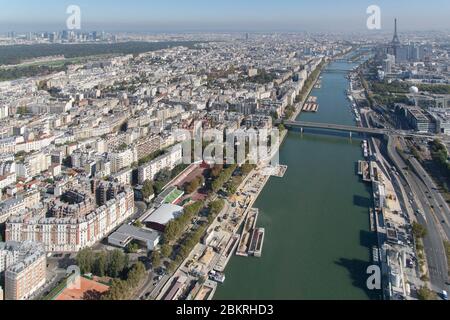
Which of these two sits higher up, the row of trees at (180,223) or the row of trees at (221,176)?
the row of trees at (221,176)

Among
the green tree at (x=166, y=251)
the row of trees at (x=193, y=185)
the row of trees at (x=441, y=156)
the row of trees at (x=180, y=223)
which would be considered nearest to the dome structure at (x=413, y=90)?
the row of trees at (x=441, y=156)

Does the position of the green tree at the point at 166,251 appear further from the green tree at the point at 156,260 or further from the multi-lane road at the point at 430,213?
the multi-lane road at the point at 430,213

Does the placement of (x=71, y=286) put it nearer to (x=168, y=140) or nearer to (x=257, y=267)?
(x=257, y=267)

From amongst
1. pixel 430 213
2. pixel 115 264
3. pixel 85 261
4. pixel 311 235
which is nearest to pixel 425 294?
pixel 311 235

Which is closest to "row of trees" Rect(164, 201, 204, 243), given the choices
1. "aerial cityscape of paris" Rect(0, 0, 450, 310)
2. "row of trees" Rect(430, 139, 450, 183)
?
"aerial cityscape of paris" Rect(0, 0, 450, 310)

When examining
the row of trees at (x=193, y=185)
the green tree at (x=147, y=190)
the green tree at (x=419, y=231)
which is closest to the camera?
the green tree at (x=419, y=231)

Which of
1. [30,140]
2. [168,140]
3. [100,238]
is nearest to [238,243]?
[100,238]
